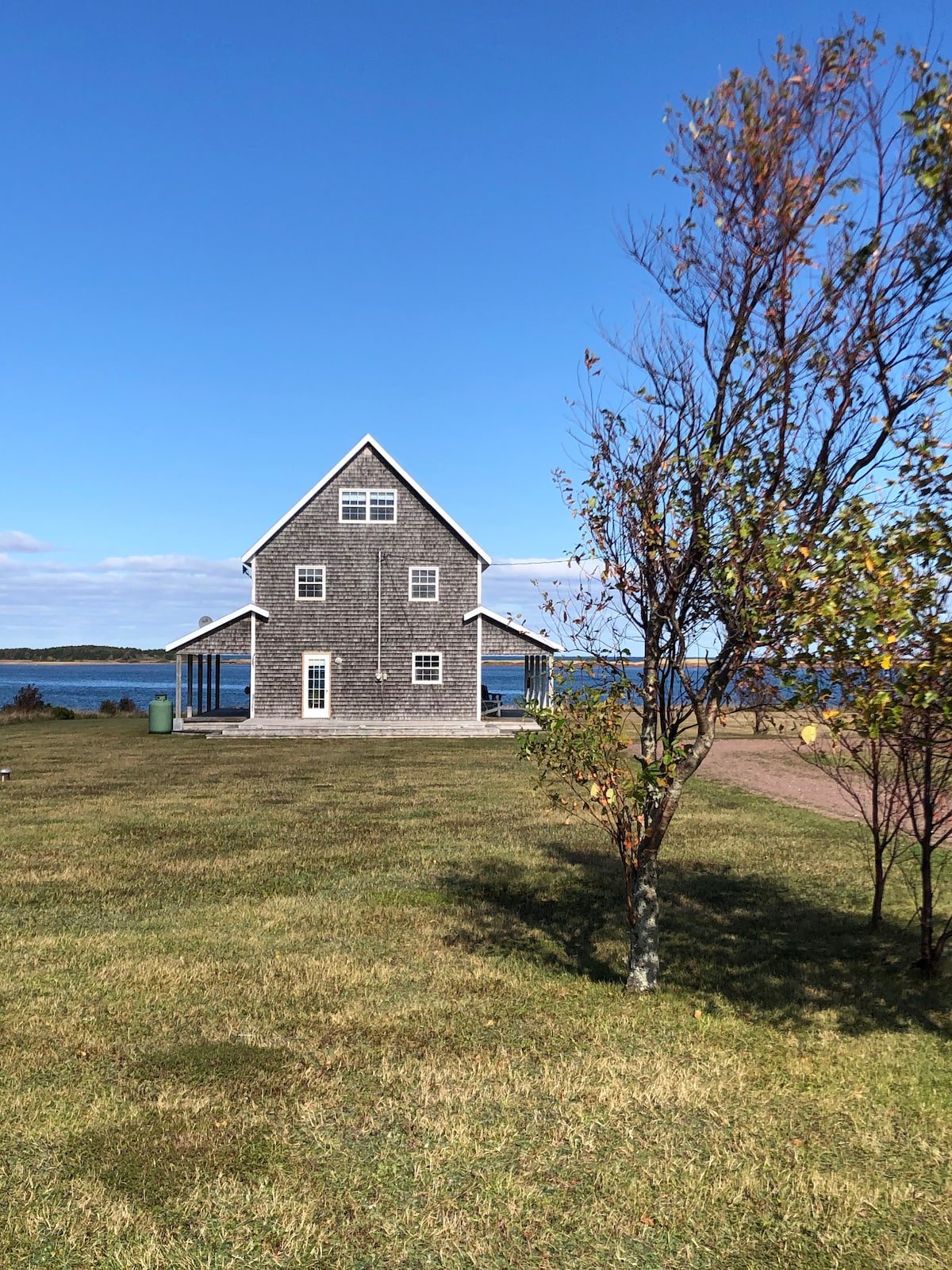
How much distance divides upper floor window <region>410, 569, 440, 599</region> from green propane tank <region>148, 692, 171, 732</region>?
996 cm

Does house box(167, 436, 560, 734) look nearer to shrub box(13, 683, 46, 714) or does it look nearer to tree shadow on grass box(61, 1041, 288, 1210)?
shrub box(13, 683, 46, 714)

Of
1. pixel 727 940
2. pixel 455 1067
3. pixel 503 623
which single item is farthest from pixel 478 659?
pixel 455 1067

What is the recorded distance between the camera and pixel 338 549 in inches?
1399

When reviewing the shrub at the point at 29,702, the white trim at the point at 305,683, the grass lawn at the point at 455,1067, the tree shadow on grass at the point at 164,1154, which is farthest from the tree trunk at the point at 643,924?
the shrub at the point at 29,702

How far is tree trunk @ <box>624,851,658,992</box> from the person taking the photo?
771 cm

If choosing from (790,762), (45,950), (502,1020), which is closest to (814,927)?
(502,1020)

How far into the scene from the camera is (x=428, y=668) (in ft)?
118

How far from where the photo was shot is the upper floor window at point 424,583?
35.7 metres

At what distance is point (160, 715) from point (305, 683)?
5495 mm

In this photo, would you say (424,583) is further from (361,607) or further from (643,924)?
(643,924)

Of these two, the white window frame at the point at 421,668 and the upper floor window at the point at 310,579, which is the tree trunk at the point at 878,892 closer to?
the white window frame at the point at 421,668

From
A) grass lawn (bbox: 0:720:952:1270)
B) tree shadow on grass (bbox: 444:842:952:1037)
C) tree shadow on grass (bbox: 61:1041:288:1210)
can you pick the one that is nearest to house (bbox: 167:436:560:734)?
grass lawn (bbox: 0:720:952:1270)

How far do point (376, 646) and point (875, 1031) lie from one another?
95.7 feet

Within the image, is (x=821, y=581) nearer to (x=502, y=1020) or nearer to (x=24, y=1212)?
(x=502, y=1020)
